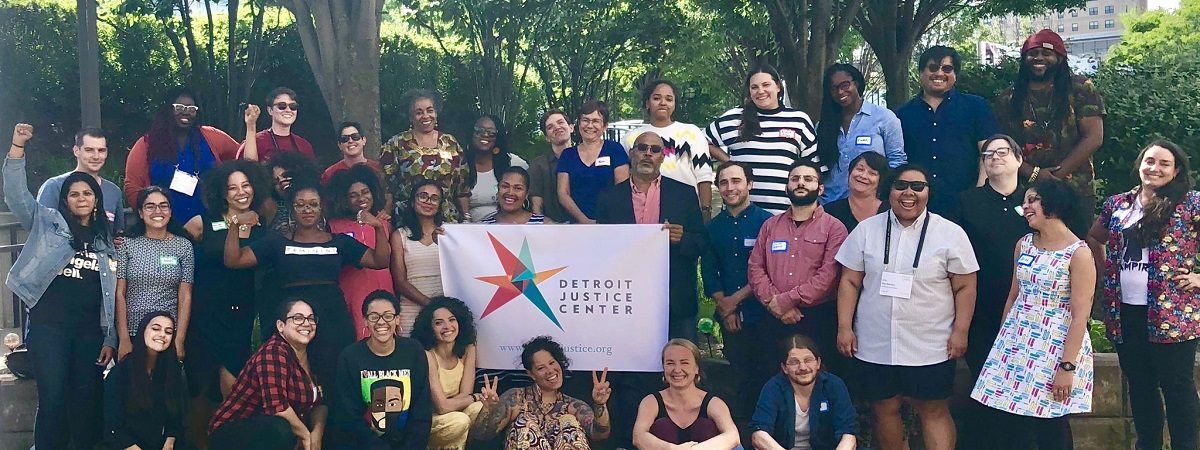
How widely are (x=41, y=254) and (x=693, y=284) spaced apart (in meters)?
3.44

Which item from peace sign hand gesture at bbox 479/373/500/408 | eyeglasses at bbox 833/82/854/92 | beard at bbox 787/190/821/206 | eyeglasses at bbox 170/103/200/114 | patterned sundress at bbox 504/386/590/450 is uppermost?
eyeglasses at bbox 833/82/854/92

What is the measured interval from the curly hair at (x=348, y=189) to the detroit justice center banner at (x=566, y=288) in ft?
1.44

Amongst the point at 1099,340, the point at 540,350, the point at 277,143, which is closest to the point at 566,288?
the point at 540,350

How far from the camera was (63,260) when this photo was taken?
5.91 metres

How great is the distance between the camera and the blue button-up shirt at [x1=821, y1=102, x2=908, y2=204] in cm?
659

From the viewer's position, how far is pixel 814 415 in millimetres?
5641

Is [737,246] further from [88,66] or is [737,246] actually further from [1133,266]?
[88,66]

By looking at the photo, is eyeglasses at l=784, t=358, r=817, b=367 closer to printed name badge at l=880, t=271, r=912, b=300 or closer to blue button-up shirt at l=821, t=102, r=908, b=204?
printed name badge at l=880, t=271, r=912, b=300

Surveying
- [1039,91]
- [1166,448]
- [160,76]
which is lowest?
[1166,448]

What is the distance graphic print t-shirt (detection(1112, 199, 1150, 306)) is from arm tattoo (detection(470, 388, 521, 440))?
3.11m

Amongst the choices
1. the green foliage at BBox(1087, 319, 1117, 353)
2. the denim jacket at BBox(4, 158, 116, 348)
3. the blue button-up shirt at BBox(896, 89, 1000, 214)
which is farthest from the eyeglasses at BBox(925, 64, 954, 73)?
the denim jacket at BBox(4, 158, 116, 348)

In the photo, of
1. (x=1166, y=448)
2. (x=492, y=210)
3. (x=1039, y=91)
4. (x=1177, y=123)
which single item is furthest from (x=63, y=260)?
(x=1177, y=123)

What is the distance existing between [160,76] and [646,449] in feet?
42.2

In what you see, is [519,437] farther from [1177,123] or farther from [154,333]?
[1177,123]
